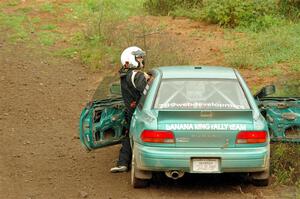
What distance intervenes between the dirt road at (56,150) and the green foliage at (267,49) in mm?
3120

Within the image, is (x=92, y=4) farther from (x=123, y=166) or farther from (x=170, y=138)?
(x=170, y=138)

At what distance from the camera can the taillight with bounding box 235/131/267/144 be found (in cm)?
872

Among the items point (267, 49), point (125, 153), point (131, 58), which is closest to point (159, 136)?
point (125, 153)

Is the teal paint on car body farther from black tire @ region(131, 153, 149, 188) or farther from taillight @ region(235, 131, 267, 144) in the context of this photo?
taillight @ region(235, 131, 267, 144)

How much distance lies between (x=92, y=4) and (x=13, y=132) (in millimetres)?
10596

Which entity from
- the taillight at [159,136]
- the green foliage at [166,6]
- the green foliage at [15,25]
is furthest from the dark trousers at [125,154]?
the green foliage at [166,6]

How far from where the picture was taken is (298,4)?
1967 centimetres

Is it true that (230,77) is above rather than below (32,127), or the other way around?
above

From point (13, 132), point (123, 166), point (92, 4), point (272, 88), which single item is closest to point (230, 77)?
point (272, 88)

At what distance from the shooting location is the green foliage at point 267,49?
648 inches

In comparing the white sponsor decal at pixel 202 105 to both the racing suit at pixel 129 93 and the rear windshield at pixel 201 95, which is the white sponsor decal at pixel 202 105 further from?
the racing suit at pixel 129 93

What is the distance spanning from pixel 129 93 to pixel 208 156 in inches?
78.4

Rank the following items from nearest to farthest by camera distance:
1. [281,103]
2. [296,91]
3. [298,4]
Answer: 1. [281,103]
2. [296,91]
3. [298,4]

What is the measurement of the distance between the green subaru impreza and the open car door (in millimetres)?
1114
